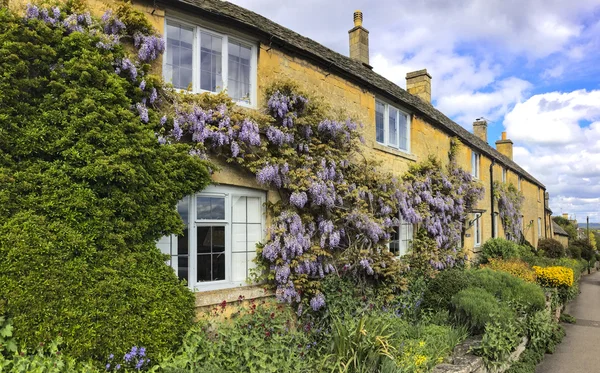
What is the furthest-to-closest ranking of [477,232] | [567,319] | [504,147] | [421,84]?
[504,147] → [477,232] → [421,84] → [567,319]

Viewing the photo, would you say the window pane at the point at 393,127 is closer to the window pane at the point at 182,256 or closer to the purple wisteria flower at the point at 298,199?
the purple wisteria flower at the point at 298,199

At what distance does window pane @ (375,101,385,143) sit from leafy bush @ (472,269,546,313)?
3.86 metres

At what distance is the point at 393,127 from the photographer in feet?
34.7

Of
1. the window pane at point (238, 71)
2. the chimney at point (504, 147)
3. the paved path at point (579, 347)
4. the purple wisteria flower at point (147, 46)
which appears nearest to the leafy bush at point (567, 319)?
the paved path at point (579, 347)

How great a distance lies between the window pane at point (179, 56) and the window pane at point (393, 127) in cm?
593

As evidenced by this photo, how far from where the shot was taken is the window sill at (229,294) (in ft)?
18.0

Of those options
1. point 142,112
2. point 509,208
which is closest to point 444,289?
point 142,112

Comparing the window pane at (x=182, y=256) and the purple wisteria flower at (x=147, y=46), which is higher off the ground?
the purple wisteria flower at (x=147, y=46)

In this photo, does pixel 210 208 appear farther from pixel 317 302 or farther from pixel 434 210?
pixel 434 210

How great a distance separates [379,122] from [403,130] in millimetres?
1411

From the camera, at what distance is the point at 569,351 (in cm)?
840

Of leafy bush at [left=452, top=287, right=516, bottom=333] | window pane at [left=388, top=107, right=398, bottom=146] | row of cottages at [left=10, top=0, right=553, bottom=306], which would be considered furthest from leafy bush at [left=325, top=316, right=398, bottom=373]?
window pane at [left=388, top=107, right=398, bottom=146]

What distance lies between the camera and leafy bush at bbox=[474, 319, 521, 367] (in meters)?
6.20

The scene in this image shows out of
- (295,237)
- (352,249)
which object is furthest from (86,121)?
(352,249)
